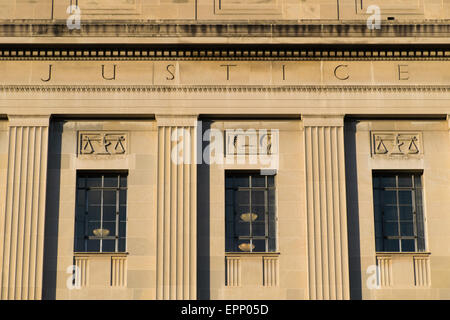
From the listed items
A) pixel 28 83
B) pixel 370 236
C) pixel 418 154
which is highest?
pixel 28 83

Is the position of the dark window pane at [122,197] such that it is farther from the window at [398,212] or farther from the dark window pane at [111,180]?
the window at [398,212]

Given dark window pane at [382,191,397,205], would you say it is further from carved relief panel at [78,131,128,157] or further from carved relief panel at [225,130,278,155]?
carved relief panel at [78,131,128,157]

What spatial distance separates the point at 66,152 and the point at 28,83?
7.31ft

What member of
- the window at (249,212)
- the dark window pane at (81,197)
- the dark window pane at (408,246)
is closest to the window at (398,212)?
the dark window pane at (408,246)

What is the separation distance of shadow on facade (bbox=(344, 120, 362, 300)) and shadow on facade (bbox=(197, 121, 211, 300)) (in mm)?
3835

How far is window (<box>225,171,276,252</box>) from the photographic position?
30625 mm

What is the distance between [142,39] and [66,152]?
379 centimetres

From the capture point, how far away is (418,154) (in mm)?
31047

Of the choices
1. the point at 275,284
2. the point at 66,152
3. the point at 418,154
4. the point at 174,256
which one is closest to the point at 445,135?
the point at 418,154

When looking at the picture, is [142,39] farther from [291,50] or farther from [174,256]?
[174,256]

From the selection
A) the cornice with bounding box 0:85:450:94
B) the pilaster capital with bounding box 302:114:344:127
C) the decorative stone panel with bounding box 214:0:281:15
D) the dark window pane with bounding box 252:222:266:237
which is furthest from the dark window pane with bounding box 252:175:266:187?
the decorative stone panel with bounding box 214:0:281:15

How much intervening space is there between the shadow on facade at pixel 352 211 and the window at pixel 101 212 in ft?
20.2
